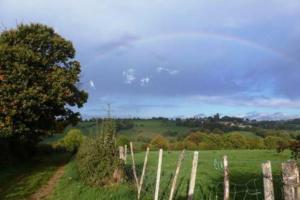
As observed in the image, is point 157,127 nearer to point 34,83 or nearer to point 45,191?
point 34,83

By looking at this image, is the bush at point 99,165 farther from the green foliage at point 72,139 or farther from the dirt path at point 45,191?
the green foliage at point 72,139

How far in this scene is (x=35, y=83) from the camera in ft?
145

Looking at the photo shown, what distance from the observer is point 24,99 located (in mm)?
42781

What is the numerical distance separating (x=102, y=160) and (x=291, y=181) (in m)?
16.5

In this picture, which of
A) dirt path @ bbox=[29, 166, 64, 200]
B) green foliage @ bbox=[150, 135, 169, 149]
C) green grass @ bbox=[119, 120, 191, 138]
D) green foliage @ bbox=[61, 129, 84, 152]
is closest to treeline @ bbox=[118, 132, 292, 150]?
green foliage @ bbox=[150, 135, 169, 149]

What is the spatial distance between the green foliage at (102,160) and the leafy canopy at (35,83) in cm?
1863

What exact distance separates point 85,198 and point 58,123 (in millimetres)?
30576

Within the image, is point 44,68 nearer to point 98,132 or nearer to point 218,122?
point 98,132

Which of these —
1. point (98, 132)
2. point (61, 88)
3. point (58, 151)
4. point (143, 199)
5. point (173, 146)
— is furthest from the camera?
point (173, 146)

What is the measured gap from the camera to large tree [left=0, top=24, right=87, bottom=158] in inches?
1682

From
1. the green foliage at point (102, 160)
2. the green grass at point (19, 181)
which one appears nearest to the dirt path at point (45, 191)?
the green grass at point (19, 181)

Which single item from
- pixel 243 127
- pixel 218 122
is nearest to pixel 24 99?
pixel 243 127

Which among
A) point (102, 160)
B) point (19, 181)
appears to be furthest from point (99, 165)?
point (19, 181)

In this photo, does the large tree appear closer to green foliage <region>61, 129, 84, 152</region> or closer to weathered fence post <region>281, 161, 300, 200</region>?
green foliage <region>61, 129, 84, 152</region>
